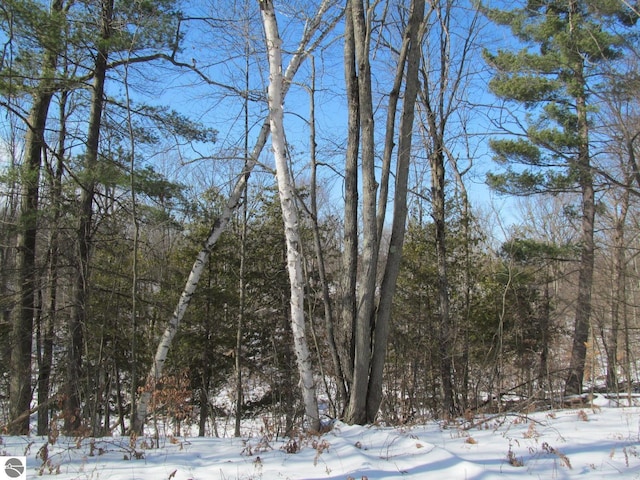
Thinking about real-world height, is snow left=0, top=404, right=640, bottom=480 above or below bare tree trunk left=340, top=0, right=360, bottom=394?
below

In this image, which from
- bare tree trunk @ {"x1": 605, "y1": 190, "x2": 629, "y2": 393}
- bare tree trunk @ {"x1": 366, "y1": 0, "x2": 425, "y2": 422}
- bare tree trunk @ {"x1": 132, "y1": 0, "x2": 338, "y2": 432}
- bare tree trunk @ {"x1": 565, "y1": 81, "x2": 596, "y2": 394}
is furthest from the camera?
bare tree trunk @ {"x1": 565, "y1": 81, "x2": 596, "y2": 394}

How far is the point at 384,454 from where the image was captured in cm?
382

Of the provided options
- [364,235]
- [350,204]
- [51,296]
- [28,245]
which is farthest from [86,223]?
[364,235]

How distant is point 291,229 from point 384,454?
98.1 inches

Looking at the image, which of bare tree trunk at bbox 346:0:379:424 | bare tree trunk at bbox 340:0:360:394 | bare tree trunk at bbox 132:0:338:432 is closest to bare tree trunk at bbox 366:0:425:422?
bare tree trunk at bbox 346:0:379:424

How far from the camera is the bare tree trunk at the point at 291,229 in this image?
5062 millimetres

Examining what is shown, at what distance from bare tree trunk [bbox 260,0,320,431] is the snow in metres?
0.56

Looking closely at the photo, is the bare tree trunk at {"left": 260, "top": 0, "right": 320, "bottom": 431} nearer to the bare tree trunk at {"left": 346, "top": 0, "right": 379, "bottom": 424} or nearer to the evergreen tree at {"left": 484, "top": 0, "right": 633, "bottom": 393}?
the bare tree trunk at {"left": 346, "top": 0, "right": 379, "bottom": 424}

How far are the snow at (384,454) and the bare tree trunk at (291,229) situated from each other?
0.56 meters

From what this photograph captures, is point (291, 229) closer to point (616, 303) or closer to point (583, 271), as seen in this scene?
point (616, 303)

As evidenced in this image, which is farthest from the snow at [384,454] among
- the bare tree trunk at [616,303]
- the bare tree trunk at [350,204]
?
the bare tree trunk at [616,303]

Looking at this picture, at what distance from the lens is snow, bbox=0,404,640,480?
331 centimetres

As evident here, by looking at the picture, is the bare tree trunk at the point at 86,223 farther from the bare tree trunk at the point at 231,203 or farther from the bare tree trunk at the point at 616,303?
the bare tree trunk at the point at 616,303

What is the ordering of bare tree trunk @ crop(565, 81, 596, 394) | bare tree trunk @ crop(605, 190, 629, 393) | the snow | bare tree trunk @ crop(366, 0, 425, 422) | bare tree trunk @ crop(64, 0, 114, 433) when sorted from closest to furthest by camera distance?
the snow → bare tree trunk @ crop(366, 0, 425, 422) → bare tree trunk @ crop(64, 0, 114, 433) → bare tree trunk @ crop(605, 190, 629, 393) → bare tree trunk @ crop(565, 81, 596, 394)
